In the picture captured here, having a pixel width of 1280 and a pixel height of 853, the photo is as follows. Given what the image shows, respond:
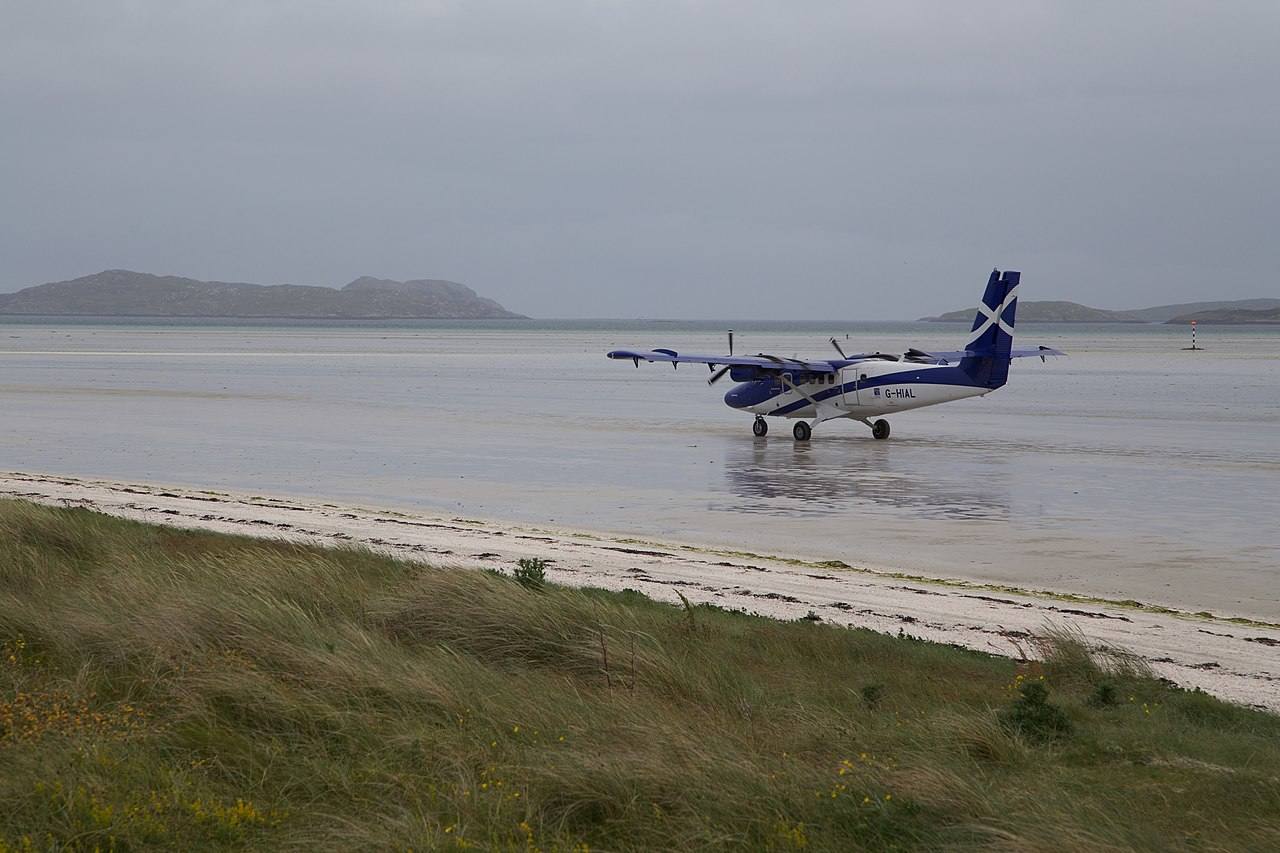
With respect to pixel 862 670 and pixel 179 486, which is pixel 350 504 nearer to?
pixel 179 486

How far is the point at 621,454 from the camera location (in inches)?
1083

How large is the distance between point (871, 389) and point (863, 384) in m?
0.21

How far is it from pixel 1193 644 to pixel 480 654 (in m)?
5.73

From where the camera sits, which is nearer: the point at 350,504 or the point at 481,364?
the point at 350,504

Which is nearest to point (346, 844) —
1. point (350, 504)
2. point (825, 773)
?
point (825, 773)

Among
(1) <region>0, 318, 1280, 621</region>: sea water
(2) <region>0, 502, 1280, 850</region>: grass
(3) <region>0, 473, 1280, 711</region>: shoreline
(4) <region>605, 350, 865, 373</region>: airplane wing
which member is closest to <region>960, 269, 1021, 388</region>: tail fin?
(1) <region>0, 318, 1280, 621</region>: sea water

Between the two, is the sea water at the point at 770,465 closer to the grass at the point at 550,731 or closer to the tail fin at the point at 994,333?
the tail fin at the point at 994,333

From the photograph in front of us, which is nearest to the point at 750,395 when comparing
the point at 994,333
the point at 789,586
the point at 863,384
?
the point at 863,384

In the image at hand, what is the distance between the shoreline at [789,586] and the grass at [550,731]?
814 mm

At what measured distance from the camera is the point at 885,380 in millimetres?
31016

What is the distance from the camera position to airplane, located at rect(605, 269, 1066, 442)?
30.7 meters

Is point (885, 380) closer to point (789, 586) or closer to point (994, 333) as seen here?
point (994, 333)

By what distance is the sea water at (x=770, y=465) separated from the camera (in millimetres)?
16312

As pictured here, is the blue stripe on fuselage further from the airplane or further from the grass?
the grass
